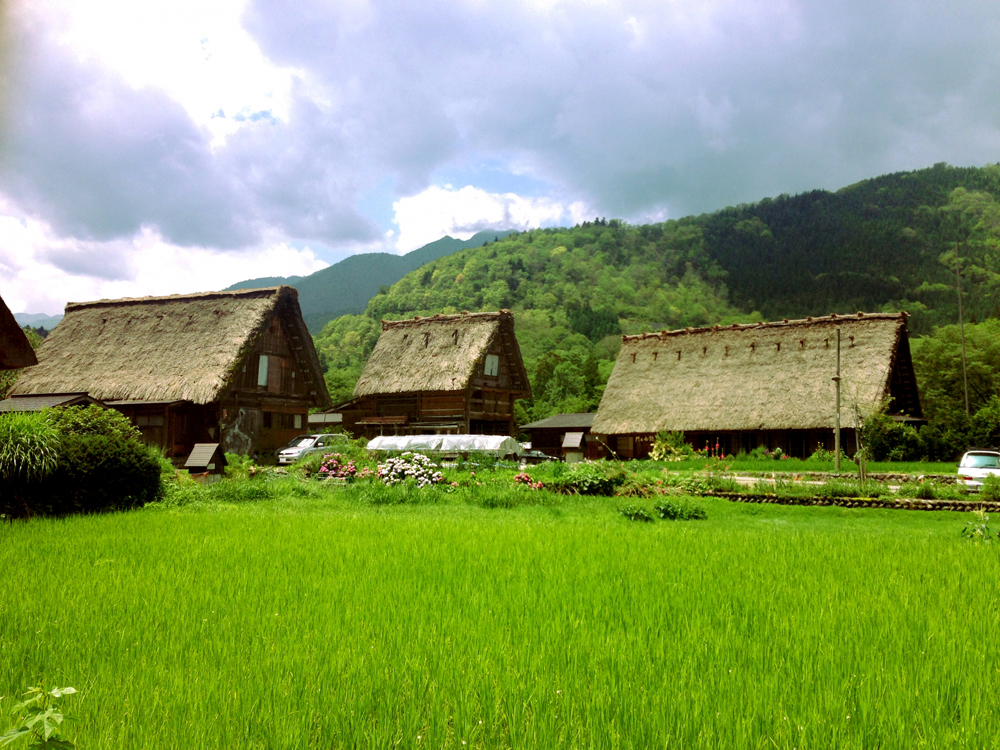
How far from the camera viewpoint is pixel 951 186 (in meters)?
91.8

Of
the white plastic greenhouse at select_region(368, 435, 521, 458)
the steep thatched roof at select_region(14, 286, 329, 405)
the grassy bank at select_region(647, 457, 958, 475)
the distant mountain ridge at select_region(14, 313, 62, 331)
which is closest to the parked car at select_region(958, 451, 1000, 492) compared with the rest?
the grassy bank at select_region(647, 457, 958, 475)

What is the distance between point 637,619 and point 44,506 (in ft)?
33.5

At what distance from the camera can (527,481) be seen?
53.0 ft

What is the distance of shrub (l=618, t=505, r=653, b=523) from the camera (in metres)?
12.1

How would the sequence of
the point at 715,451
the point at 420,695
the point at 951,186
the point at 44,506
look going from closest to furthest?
1. the point at 420,695
2. the point at 44,506
3. the point at 715,451
4. the point at 951,186

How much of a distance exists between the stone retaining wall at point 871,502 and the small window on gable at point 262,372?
72.1ft

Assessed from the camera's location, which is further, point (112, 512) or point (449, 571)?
point (112, 512)

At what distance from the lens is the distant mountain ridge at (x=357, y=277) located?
155m

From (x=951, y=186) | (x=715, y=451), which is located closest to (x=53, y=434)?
(x=715, y=451)

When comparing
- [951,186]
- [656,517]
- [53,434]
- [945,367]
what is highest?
[951,186]

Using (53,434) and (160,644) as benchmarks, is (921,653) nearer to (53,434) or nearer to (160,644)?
(160,644)

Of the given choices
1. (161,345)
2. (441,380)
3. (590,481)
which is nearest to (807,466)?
(590,481)

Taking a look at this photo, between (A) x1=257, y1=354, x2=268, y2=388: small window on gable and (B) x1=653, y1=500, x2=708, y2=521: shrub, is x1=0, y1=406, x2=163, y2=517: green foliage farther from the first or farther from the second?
(A) x1=257, y1=354, x2=268, y2=388: small window on gable

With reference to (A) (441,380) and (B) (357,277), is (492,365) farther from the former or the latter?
(B) (357,277)
